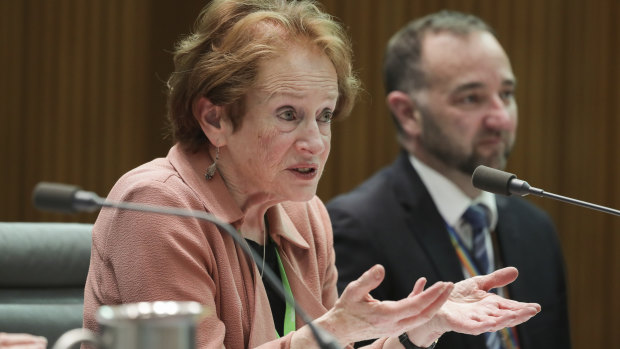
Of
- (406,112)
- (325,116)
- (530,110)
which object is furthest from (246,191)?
(530,110)

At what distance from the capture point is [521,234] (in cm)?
338

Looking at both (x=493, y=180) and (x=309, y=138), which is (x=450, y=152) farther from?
(x=493, y=180)

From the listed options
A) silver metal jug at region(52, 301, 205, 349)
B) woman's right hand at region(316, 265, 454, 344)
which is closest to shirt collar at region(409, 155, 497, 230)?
woman's right hand at region(316, 265, 454, 344)

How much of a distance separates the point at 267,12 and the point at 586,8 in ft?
8.80

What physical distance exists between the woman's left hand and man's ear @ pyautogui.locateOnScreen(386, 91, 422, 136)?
144 cm

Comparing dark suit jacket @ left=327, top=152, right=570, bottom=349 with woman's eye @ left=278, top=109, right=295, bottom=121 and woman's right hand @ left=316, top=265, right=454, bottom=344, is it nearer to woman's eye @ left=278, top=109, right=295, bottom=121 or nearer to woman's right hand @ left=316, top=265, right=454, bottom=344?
woman's eye @ left=278, top=109, right=295, bottom=121

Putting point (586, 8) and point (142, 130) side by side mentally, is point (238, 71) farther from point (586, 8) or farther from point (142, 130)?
point (586, 8)

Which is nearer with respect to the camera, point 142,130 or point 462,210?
point 462,210

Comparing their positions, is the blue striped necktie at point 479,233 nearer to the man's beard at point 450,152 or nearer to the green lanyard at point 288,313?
the man's beard at point 450,152

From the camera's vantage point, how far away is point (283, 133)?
218cm

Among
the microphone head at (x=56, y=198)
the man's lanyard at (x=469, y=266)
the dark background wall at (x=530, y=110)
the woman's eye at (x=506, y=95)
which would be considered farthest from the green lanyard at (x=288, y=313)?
the dark background wall at (x=530, y=110)

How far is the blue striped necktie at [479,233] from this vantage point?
10.4 ft

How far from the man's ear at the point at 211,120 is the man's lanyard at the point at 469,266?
1.17 m

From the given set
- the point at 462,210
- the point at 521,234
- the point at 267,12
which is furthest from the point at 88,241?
the point at 521,234
